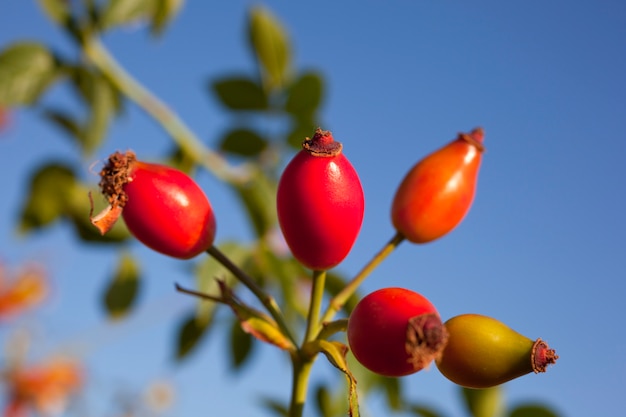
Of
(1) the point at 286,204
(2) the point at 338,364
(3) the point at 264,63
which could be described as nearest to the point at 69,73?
(3) the point at 264,63

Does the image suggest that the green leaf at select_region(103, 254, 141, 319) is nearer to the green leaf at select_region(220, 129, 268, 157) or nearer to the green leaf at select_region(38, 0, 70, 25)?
the green leaf at select_region(220, 129, 268, 157)

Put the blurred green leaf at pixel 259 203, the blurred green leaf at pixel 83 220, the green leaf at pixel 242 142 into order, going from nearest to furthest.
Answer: the blurred green leaf at pixel 259 203 → the blurred green leaf at pixel 83 220 → the green leaf at pixel 242 142

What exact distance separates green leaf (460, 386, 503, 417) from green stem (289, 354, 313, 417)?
141cm

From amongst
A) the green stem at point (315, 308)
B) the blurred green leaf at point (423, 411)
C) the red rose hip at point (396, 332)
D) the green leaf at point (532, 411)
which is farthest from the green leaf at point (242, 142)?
the red rose hip at point (396, 332)

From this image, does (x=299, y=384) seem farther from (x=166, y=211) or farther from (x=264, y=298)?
(x=166, y=211)

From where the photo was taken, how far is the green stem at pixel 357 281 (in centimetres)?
131

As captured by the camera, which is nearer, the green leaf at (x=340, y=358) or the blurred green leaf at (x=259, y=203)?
the green leaf at (x=340, y=358)

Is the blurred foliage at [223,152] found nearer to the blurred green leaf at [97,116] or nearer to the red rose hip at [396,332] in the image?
the blurred green leaf at [97,116]

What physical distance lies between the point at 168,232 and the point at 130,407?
5.37 meters

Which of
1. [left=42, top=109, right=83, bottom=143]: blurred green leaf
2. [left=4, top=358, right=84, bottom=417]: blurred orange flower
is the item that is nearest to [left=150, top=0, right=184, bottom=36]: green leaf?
[left=42, top=109, right=83, bottom=143]: blurred green leaf

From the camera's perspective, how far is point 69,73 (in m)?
2.57

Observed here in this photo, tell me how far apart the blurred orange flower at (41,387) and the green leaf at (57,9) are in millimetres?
4158

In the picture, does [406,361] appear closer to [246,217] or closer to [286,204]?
[286,204]

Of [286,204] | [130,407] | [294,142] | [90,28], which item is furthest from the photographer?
[130,407]
